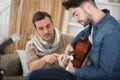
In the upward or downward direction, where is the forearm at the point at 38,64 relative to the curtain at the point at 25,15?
downward

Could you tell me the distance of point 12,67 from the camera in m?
2.42

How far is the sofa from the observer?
2.39 metres

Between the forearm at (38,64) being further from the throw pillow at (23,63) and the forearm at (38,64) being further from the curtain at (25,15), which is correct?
the curtain at (25,15)

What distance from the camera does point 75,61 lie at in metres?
1.74

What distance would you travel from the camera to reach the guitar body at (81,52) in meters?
1.70

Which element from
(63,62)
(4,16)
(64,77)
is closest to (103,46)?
(63,62)

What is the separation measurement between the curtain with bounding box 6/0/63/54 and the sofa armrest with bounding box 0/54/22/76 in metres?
0.56

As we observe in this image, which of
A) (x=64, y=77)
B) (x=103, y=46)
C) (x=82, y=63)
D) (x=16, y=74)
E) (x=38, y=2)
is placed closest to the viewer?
(x=103, y=46)

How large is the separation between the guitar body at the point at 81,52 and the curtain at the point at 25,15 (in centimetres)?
117

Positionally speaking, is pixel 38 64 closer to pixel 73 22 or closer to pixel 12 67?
pixel 12 67

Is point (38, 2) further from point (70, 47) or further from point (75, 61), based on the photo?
point (75, 61)

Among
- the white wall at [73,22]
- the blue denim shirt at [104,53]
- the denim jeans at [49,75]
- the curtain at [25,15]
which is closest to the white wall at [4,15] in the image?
the curtain at [25,15]

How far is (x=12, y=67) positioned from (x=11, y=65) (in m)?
0.02

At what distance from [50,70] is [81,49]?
33 centimetres
